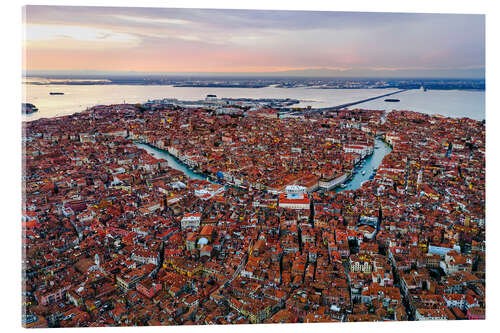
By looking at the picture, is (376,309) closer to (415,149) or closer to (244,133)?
(415,149)

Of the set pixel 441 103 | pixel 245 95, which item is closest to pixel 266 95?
pixel 245 95

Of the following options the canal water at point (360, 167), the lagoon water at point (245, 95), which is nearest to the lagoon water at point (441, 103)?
the lagoon water at point (245, 95)

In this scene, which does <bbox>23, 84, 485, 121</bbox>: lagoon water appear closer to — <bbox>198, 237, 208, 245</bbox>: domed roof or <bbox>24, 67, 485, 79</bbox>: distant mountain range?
<bbox>24, 67, 485, 79</bbox>: distant mountain range

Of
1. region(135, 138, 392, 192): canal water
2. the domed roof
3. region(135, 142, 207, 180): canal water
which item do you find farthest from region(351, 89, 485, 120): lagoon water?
region(135, 142, 207, 180): canal water

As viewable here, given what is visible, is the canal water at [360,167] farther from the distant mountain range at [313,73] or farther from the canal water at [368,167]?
the distant mountain range at [313,73]

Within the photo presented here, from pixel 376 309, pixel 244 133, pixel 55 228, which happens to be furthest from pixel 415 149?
pixel 55 228

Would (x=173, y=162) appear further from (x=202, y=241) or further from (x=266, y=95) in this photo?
(x=202, y=241)
